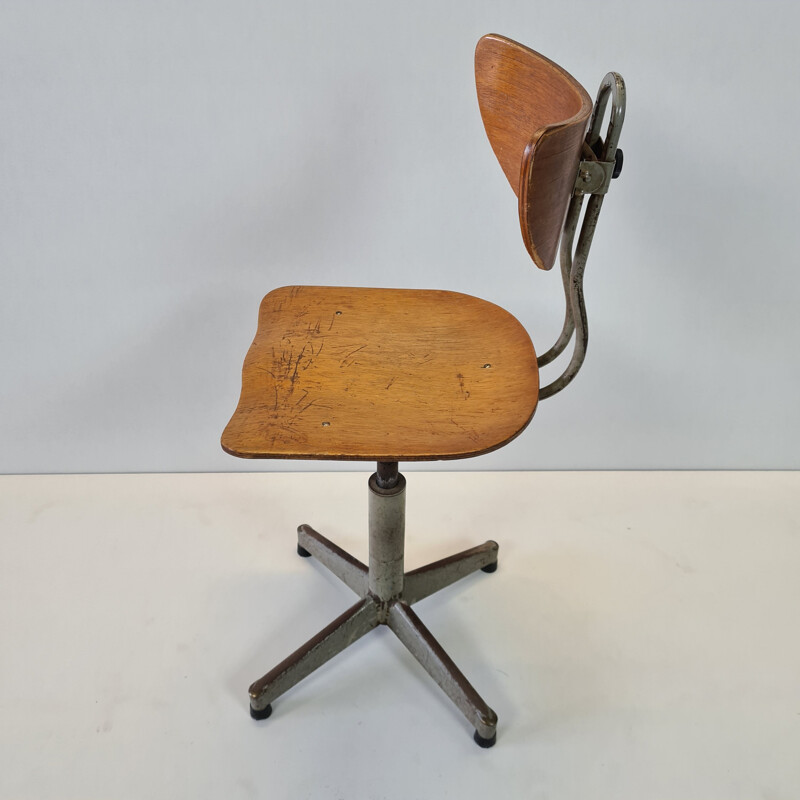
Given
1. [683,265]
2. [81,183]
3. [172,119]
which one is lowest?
[683,265]

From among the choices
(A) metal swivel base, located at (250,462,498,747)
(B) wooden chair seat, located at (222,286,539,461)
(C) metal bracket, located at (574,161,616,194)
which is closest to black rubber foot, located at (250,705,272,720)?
(A) metal swivel base, located at (250,462,498,747)

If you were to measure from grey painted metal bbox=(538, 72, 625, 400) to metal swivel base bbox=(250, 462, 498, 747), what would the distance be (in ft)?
1.05

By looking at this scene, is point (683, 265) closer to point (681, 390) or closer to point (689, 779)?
point (681, 390)

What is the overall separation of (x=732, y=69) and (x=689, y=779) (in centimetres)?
120

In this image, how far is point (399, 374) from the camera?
4.02 ft

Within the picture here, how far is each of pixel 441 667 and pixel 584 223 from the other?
0.71 m

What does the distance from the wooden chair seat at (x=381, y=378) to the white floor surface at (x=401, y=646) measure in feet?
1.70

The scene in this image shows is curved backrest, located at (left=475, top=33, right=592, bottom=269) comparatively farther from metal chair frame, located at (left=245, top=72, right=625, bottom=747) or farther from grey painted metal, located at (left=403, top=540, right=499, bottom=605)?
grey painted metal, located at (left=403, top=540, right=499, bottom=605)

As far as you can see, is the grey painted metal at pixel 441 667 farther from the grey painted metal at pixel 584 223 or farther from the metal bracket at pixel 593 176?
the metal bracket at pixel 593 176

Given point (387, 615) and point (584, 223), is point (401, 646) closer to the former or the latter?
point (387, 615)

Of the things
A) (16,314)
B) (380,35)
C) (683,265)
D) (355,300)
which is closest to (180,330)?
(16,314)

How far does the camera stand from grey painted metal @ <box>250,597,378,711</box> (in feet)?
4.31

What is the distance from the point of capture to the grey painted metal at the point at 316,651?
4.31 ft

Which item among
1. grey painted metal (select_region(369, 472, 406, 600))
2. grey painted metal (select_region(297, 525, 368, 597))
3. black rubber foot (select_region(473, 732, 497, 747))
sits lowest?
black rubber foot (select_region(473, 732, 497, 747))
